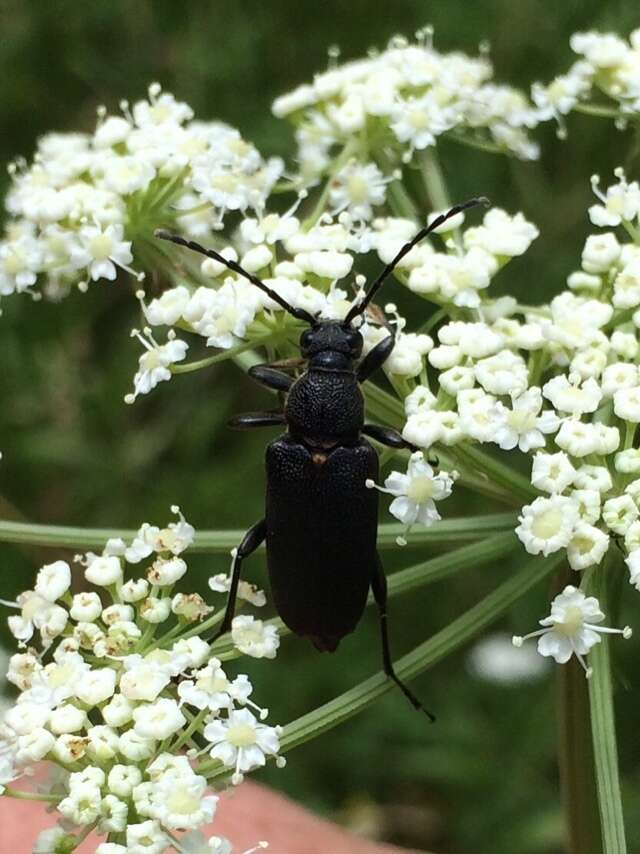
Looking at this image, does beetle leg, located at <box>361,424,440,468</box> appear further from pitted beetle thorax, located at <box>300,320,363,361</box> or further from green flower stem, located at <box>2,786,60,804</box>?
green flower stem, located at <box>2,786,60,804</box>

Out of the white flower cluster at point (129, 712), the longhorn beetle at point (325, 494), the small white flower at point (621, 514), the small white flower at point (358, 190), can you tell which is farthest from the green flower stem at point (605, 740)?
the small white flower at point (358, 190)

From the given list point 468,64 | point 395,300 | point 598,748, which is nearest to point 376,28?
point 395,300

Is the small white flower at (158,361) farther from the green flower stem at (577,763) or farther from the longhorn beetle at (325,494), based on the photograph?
the green flower stem at (577,763)

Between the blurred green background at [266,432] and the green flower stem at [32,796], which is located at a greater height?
→ the blurred green background at [266,432]

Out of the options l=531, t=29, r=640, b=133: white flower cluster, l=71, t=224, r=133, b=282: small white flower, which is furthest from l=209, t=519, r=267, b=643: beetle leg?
l=531, t=29, r=640, b=133: white flower cluster

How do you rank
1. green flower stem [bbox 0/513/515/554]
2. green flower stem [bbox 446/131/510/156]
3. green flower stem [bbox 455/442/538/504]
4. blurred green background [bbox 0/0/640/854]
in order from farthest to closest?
blurred green background [bbox 0/0/640/854] < green flower stem [bbox 446/131/510/156] < green flower stem [bbox 0/513/515/554] < green flower stem [bbox 455/442/538/504]

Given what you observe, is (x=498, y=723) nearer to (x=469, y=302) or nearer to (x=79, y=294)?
(x=469, y=302)
